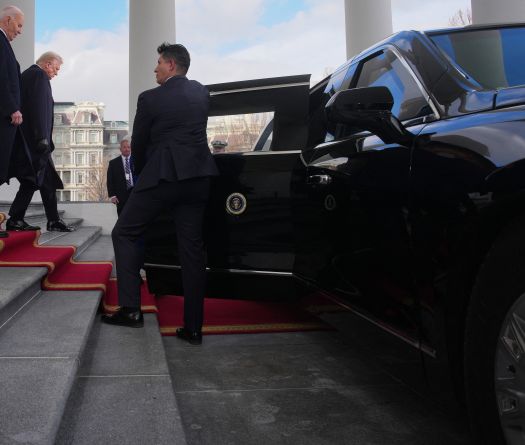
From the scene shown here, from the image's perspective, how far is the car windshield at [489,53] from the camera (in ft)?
7.10

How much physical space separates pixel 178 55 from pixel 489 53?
6.03ft

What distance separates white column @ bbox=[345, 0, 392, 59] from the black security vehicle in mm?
9562

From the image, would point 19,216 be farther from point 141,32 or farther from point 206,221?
point 141,32

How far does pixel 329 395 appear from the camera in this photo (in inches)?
105

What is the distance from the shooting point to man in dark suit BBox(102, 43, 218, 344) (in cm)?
330

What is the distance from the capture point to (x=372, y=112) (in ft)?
6.59

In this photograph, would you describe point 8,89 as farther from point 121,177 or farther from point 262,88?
point 121,177

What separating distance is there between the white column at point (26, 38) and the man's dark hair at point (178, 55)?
689 cm

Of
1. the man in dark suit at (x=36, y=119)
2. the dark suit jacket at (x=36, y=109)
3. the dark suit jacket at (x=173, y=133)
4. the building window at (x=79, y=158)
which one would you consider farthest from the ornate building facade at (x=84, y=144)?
the dark suit jacket at (x=173, y=133)

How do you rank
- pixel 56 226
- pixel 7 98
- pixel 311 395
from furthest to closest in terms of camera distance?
pixel 56 226, pixel 7 98, pixel 311 395

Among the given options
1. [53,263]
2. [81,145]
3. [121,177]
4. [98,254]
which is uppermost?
[81,145]

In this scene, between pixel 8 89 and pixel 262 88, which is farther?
pixel 8 89

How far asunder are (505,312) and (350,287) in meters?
1.03

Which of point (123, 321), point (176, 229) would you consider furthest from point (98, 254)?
point (176, 229)
